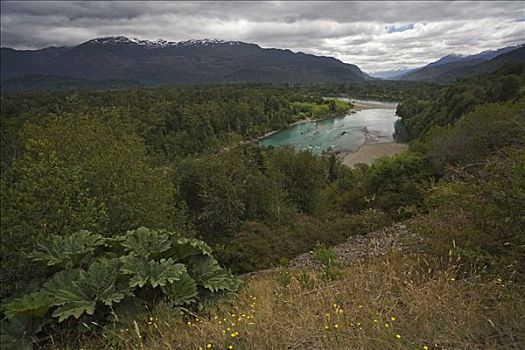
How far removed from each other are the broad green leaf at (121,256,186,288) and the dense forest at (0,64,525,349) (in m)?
0.02

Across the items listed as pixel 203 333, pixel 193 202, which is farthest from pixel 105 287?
pixel 193 202

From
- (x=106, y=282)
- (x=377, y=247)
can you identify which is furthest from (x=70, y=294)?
(x=377, y=247)

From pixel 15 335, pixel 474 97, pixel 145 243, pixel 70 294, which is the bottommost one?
pixel 15 335

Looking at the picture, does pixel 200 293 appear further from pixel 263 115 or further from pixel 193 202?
pixel 263 115

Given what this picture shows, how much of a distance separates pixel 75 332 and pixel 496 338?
417 centimetres

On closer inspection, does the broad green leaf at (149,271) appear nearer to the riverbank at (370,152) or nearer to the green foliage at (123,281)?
the green foliage at (123,281)

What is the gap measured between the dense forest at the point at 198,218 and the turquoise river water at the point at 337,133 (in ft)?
62.3

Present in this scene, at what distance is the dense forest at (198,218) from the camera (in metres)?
4.05

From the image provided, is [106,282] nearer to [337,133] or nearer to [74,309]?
[74,309]

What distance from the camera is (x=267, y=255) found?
47.6 ft

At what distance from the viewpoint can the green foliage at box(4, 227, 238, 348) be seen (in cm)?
409

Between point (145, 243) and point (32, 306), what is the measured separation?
1463 mm

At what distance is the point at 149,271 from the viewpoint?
14.5 feet

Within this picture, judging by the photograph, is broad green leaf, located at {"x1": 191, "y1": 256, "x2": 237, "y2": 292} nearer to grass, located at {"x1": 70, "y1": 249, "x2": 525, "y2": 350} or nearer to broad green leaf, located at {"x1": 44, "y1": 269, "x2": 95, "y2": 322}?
grass, located at {"x1": 70, "y1": 249, "x2": 525, "y2": 350}
